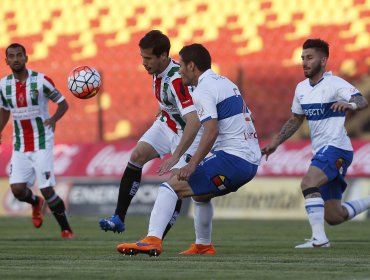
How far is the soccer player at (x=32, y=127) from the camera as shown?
11.9 meters

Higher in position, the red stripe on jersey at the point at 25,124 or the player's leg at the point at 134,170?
the red stripe on jersey at the point at 25,124

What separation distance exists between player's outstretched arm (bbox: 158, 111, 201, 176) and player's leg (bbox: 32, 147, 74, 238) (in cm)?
378

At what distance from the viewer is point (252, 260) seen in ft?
26.3

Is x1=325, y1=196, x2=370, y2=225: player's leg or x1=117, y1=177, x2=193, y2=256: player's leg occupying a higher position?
x1=117, y1=177, x2=193, y2=256: player's leg


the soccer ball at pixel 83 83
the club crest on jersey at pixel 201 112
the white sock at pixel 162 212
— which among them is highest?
the soccer ball at pixel 83 83

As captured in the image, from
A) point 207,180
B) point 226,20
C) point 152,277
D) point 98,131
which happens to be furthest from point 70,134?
point 152,277

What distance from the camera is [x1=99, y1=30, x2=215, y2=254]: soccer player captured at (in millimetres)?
8719

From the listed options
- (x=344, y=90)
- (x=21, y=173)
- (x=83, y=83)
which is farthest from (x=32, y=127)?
(x=344, y=90)

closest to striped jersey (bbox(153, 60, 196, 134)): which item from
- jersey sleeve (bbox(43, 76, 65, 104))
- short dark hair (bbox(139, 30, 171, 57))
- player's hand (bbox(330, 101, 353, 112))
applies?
short dark hair (bbox(139, 30, 171, 57))

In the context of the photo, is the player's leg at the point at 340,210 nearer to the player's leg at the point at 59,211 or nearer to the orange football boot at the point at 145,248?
the orange football boot at the point at 145,248

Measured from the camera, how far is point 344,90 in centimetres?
988

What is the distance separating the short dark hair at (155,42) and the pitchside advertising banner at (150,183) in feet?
26.7

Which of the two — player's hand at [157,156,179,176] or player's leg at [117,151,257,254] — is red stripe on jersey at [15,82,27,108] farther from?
player's hand at [157,156,179,176]

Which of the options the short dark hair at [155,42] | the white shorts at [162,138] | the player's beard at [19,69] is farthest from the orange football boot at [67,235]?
the short dark hair at [155,42]
